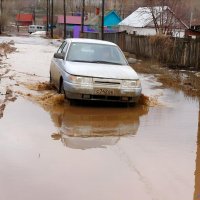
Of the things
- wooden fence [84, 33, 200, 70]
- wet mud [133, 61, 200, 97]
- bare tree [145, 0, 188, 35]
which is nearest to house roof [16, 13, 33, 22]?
bare tree [145, 0, 188, 35]

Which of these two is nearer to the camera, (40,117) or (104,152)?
(104,152)

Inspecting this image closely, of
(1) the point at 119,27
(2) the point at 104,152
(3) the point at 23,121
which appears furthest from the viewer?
(1) the point at 119,27

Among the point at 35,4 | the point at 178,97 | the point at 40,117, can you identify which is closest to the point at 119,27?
the point at 178,97

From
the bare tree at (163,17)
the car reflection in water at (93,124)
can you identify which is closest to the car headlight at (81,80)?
the car reflection in water at (93,124)

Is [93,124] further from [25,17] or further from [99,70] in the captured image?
[25,17]

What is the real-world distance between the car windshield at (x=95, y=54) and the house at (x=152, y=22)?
2316 centimetres

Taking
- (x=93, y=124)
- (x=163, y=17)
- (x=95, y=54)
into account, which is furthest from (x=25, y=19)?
(x=93, y=124)

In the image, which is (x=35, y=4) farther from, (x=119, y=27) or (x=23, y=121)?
(x=23, y=121)

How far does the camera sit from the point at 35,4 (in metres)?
133

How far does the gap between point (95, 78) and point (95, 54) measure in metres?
1.50

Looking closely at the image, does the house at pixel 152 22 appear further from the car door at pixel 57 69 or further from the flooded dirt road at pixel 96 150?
the flooded dirt road at pixel 96 150

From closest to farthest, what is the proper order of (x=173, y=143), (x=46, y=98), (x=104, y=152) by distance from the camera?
(x=104, y=152) → (x=173, y=143) → (x=46, y=98)

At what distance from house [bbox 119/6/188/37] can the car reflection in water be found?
2503 cm

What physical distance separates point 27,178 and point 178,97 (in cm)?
807
